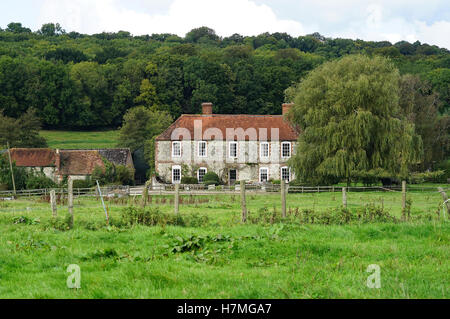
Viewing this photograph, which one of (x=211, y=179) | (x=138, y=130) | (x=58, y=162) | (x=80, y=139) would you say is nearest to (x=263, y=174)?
(x=211, y=179)

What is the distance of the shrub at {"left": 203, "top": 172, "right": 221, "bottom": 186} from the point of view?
1797 inches

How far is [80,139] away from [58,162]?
28.8 metres

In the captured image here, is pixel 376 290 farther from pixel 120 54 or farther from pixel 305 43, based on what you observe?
pixel 305 43

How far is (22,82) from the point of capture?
267 ft

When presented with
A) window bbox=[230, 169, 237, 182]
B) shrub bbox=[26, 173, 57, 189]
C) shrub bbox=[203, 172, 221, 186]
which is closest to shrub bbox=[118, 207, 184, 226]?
shrub bbox=[203, 172, 221, 186]

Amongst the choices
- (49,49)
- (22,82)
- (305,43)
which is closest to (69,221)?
(22,82)

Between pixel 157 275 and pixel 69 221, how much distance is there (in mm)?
5673

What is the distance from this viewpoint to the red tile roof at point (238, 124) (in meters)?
47.9

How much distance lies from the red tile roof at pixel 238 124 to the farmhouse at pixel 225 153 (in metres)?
0.09

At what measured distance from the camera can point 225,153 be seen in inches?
1879

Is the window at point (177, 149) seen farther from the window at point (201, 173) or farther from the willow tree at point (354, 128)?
the willow tree at point (354, 128)

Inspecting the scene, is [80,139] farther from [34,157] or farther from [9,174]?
[9,174]

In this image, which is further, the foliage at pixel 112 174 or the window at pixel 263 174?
the window at pixel 263 174

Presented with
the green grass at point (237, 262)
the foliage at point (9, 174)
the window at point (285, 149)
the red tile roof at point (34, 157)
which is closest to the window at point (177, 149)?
the window at point (285, 149)
